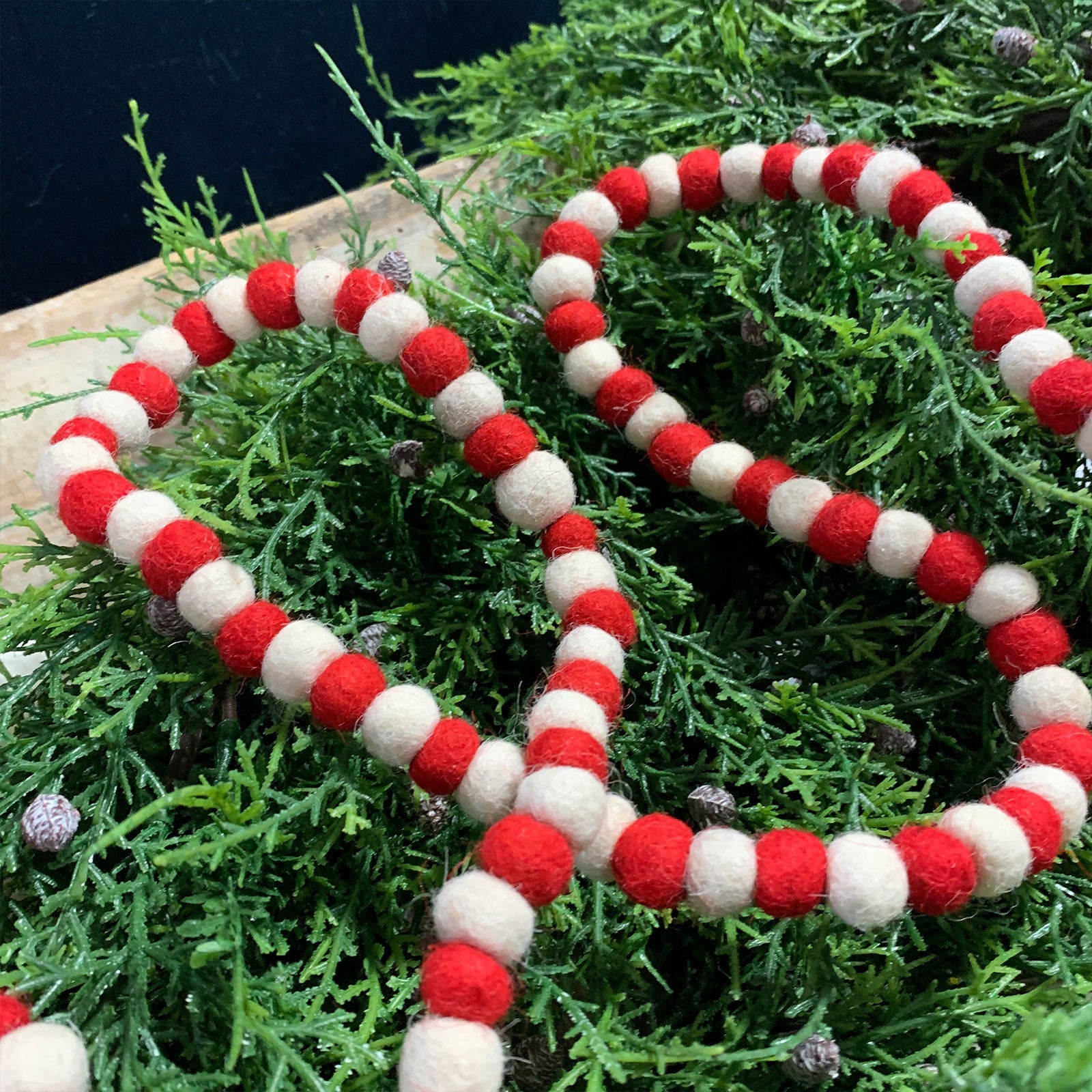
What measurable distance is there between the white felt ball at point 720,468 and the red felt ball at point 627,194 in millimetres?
253

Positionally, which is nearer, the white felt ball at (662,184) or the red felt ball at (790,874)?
the red felt ball at (790,874)

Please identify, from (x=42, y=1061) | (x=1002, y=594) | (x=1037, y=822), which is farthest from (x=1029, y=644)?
(x=42, y=1061)

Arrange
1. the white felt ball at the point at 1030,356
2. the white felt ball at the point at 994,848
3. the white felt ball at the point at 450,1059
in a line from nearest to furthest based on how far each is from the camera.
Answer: the white felt ball at the point at 450,1059
the white felt ball at the point at 994,848
the white felt ball at the point at 1030,356

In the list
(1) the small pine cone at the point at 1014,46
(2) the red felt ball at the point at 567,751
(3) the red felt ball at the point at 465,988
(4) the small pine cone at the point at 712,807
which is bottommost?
(4) the small pine cone at the point at 712,807

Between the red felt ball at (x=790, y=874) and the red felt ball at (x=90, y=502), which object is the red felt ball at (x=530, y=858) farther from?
the red felt ball at (x=90, y=502)

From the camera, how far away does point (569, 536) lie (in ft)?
2.52

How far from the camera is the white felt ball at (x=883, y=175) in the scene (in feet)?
2.63

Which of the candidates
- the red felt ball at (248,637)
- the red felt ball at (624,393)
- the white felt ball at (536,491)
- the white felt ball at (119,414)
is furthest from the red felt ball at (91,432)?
the red felt ball at (624,393)

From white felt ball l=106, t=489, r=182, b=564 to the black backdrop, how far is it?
0.84 metres

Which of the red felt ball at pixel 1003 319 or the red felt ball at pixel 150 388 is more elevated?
the red felt ball at pixel 1003 319

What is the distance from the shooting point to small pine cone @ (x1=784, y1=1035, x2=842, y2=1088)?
57 cm

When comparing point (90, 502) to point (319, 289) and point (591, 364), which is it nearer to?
point (319, 289)

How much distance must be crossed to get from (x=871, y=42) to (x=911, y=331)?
492mm

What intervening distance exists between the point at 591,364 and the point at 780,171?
0.25m
